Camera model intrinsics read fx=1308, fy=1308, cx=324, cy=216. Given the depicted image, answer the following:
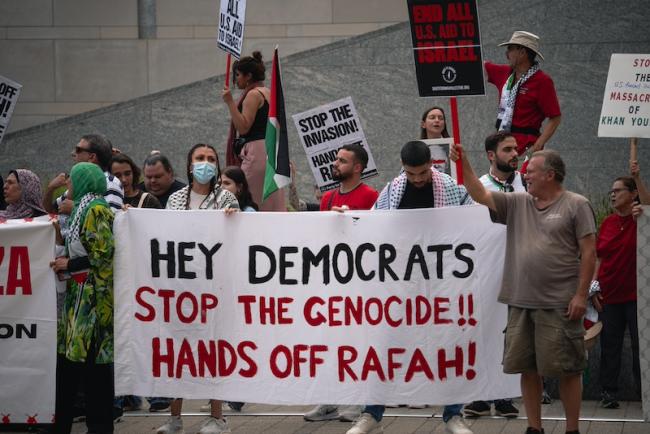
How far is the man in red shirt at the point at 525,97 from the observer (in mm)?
11344

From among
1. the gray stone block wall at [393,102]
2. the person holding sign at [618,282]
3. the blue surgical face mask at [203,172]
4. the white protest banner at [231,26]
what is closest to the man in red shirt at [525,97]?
the person holding sign at [618,282]

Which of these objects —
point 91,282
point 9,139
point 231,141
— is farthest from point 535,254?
point 9,139

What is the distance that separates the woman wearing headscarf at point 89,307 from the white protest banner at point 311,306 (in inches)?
6.4

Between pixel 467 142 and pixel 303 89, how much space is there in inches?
85.1

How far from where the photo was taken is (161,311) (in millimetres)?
9523

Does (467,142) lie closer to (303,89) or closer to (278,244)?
(303,89)

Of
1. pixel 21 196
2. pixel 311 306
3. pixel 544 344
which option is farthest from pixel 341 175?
pixel 21 196

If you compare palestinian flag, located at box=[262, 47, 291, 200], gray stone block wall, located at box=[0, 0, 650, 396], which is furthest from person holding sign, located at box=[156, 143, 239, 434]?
gray stone block wall, located at box=[0, 0, 650, 396]

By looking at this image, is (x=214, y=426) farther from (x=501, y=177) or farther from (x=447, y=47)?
(x=447, y=47)

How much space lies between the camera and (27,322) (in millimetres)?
9844

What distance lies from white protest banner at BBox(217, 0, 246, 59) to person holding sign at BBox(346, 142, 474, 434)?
102 inches

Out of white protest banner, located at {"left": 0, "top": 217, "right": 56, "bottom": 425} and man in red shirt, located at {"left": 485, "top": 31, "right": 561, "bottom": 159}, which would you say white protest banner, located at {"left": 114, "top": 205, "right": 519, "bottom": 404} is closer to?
white protest banner, located at {"left": 0, "top": 217, "right": 56, "bottom": 425}

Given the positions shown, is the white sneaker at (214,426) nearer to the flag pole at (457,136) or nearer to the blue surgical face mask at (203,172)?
the blue surgical face mask at (203,172)

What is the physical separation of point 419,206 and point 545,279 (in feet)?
4.46
